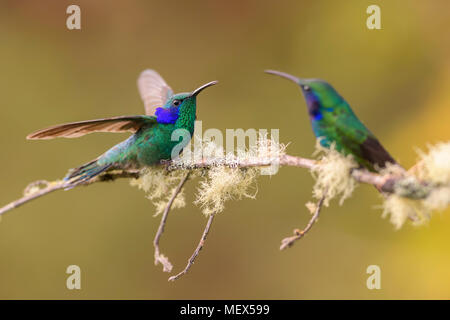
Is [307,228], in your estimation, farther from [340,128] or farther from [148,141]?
[148,141]

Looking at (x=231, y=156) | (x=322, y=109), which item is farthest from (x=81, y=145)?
(x=322, y=109)

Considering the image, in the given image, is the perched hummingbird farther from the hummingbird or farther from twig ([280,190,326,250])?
the hummingbird

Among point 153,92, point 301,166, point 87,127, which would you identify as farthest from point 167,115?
point 301,166

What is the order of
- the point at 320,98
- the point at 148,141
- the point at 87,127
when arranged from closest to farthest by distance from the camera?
1. the point at 320,98
2. the point at 87,127
3. the point at 148,141

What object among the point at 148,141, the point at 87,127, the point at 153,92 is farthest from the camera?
the point at 153,92

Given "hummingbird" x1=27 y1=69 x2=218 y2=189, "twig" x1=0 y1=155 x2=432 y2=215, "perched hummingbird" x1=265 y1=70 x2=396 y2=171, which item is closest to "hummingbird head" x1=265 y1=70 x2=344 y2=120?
"perched hummingbird" x1=265 y1=70 x2=396 y2=171

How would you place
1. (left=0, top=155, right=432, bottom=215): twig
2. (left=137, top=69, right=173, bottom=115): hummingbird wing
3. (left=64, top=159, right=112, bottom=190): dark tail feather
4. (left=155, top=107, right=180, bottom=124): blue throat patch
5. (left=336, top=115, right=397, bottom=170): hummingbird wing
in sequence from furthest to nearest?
(left=137, top=69, right=173, bottom=115): hummingbird wing → (left=155, top=107, right=180, bottom=124): blue throat patch → (left=64, top=159, right=112, bottom=190): dark tail feather → (left=336, top=115, right=397, bottom=170): hummingbird wing → (left=0, top=155, right=432, bottom=215): twig

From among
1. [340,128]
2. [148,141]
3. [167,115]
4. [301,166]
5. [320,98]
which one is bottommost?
[301,166]
